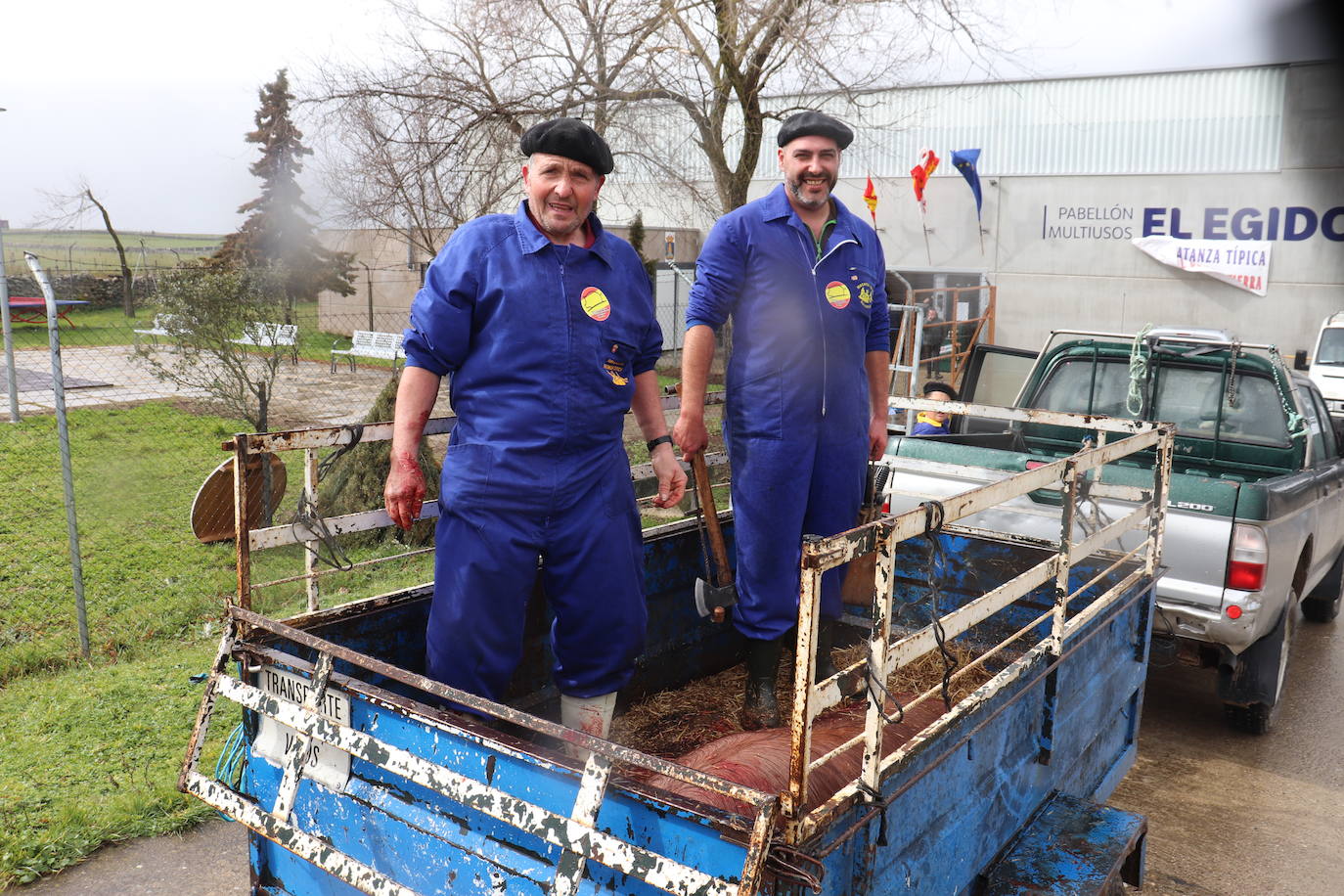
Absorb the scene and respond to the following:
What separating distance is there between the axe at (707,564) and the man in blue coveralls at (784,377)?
0.05 metres

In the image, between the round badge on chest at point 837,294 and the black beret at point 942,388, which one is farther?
the black beret at point 942,388

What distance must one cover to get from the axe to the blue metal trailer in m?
0.55

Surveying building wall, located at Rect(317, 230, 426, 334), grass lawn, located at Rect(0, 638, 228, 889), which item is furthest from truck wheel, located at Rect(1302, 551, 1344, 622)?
building wall, located at Rect(317, 230, 426, 334)

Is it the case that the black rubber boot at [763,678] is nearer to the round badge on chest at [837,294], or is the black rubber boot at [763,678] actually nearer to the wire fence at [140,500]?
the round badge on chest at [837,294]

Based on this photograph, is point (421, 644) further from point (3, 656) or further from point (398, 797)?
point (3, 656)

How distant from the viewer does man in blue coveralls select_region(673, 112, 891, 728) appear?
10.8 ft

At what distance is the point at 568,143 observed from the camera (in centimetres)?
280

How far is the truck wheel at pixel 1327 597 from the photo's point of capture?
677cm

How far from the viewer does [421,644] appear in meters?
3.09

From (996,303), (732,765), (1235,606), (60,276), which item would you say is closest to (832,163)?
(732,765)

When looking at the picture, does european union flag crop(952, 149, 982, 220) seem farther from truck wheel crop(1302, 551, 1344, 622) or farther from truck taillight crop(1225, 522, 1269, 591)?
truck taillight crop(1225, 522, 1269, 591)

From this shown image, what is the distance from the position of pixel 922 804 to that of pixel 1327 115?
2038cm

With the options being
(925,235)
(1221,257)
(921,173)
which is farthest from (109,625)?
(1221,257)

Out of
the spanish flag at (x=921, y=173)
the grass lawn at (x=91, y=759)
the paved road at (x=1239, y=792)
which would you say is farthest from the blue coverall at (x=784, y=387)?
the spanish flag at (x=921, y=173)
